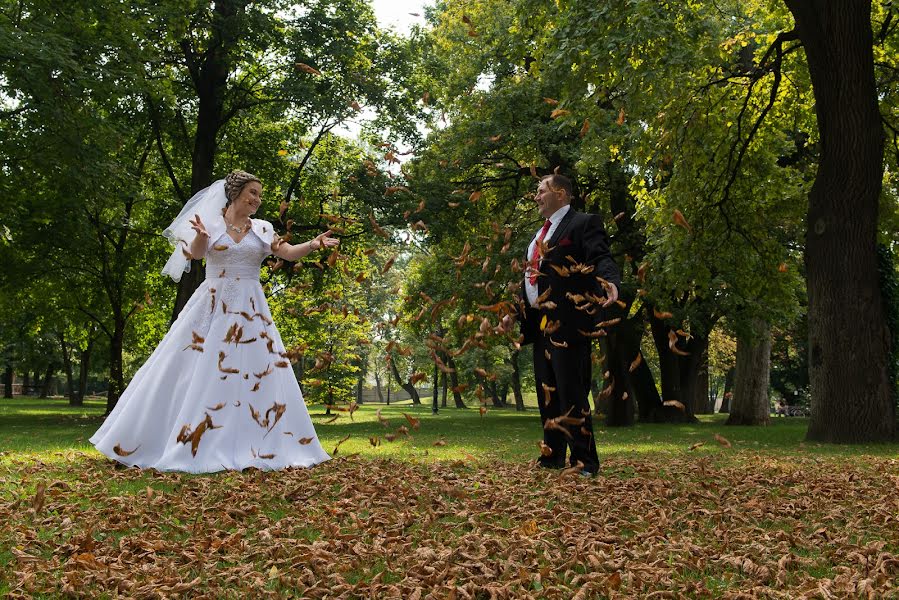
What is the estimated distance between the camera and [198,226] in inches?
317

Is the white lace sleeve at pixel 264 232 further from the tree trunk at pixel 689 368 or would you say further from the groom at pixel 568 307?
the tree trunk at pixel 689 368

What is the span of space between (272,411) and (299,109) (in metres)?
15.4

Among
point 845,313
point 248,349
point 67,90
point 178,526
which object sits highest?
point 67,90

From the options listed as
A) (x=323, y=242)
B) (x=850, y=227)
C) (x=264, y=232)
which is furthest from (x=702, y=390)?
(x=323, y=242)

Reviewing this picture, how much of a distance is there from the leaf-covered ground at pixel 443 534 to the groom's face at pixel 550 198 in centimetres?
248

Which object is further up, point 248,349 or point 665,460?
point 248,349

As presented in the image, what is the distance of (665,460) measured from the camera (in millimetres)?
9836

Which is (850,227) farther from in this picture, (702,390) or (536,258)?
(702,390)

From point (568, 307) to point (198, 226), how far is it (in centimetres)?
364

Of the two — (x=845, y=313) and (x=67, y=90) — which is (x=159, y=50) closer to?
(x=67, y=90)

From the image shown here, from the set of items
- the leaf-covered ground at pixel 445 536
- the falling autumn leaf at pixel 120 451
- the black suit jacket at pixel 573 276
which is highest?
A: the black suit jacket at pixel 573 276

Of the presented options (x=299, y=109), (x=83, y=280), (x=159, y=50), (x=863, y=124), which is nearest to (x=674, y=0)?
(x=863, y=124)

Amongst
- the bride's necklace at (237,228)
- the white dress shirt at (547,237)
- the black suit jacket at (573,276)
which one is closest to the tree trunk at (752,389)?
the white dress shirt at (547,237)

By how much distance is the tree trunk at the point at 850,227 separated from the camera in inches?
500
